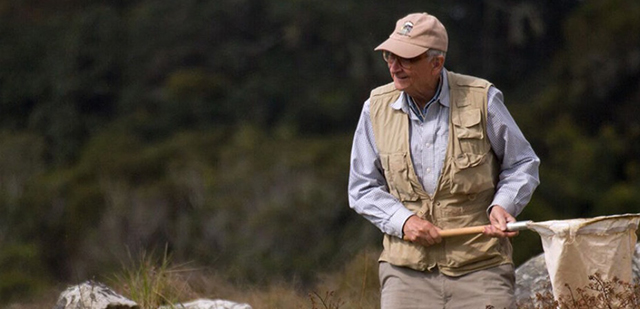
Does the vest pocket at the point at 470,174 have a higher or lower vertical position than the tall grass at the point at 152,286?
higher

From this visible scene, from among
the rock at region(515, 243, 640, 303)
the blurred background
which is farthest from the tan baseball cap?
the blurred background

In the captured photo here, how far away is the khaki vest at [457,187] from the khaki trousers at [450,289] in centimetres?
3

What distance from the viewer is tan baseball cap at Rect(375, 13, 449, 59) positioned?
454cm

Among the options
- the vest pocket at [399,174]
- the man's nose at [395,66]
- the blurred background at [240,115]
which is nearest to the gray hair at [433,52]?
the man's nose at [395,66]

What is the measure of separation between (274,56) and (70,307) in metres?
20.5

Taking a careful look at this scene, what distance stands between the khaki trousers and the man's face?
65 centimetres

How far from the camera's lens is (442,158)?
456 centimetres

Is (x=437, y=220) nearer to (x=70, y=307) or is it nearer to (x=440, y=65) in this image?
(x=440, y=65)

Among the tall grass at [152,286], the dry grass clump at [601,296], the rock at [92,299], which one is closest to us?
the dry grass clump at [601,296]

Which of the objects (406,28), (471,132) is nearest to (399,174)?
→ (471,132)

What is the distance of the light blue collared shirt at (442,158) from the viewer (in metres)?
4.54

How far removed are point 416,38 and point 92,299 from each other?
1.99m

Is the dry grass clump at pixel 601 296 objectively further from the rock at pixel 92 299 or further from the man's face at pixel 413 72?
the rock at pixel 92 299

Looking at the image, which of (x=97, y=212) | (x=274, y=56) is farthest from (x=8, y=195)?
(x=274, y=56)
